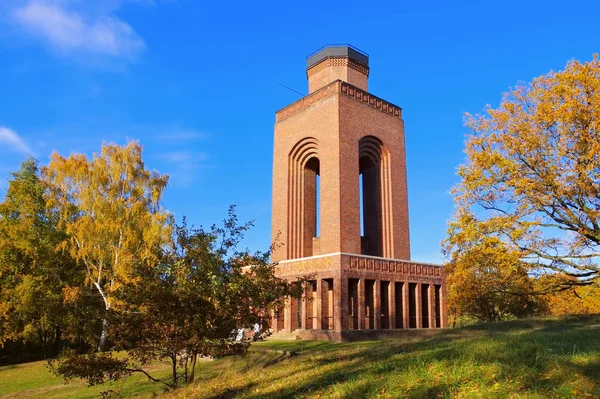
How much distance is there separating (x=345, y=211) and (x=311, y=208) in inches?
180

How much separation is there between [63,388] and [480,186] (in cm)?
1437

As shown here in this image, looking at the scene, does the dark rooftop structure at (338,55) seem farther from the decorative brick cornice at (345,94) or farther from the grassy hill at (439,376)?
the grassy hill at (439,376)

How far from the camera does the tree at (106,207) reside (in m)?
25.0

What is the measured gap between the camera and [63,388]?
14.7 m

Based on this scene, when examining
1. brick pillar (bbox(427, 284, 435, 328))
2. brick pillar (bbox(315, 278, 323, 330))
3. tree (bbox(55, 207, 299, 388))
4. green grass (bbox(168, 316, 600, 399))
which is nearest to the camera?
green grass (bbox(168, 316, 600, 399))

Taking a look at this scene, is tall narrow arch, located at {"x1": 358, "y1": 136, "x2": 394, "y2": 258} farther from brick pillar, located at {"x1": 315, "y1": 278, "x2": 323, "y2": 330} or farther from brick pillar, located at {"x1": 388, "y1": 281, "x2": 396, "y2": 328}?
brick pillar, located at {"x1": 315, "y1": 278, "x2": 323, "y2": 330}

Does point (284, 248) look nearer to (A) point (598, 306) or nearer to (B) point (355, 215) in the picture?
(B) point (355, 215)

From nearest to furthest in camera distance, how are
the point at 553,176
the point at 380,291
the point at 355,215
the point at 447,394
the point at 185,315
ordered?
the point at 447,394
the point at 185,315
the point at 553,176
the point at 380,291
the point at 355,215

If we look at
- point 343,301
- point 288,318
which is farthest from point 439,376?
point 288,318

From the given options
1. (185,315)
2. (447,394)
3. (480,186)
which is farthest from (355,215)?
(447,394)

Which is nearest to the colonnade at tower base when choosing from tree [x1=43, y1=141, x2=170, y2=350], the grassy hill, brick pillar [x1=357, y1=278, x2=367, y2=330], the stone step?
brick pillar [x1=357, y1=278, x2=367, y2=330]

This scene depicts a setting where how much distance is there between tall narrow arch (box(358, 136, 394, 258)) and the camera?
29.2 m

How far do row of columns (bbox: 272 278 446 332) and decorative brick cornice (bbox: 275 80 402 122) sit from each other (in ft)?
35.4

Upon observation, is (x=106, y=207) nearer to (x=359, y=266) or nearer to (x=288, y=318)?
(x=288, y=318)
